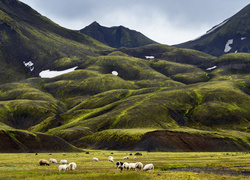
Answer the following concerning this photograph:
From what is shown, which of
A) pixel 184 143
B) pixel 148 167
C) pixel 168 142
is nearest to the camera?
pixel 148 167

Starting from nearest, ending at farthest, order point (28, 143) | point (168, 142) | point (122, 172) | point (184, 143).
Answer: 1. point (122, 172)
2. point (28, 143)
3. point (168, 142)
4. point (184, 143)

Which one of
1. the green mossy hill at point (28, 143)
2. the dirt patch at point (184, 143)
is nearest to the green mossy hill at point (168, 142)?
the dirt patch at point (184, 143)

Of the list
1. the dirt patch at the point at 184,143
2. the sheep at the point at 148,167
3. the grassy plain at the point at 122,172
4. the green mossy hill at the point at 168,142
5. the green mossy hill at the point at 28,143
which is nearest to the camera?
the grassy plain at the point at 122,172

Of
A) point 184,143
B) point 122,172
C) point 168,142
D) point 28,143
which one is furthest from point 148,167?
point 184,143

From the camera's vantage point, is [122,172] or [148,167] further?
[148,167]

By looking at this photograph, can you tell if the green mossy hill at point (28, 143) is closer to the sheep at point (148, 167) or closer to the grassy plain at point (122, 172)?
the grassy plain at point (122, 172)

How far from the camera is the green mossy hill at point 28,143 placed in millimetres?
78312

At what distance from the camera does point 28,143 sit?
83.4m

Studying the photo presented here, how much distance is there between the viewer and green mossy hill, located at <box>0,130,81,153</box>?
7831cm

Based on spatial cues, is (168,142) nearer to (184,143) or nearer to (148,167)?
(184,143)

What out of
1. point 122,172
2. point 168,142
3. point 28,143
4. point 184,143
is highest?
point 122,172

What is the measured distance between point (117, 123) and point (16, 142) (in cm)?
7682

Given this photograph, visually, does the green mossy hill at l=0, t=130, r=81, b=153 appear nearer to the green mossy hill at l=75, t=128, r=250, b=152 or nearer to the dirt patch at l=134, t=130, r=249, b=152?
the green mossy hill at l=75, t=128, r=250, b=152

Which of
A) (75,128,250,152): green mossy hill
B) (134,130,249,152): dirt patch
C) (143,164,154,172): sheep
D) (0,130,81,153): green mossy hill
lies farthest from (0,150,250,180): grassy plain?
(75,128,250,152): green mossy hill
